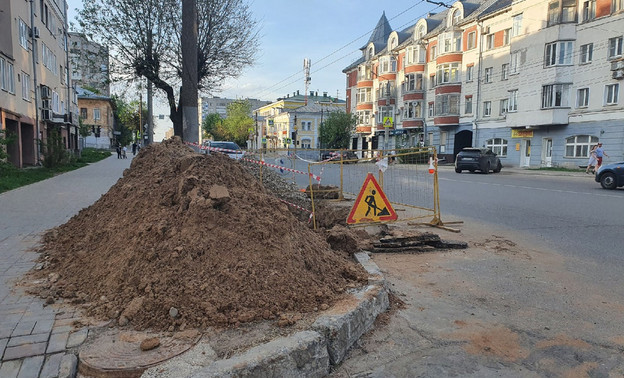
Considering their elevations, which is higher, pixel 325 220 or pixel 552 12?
pixel 552 12

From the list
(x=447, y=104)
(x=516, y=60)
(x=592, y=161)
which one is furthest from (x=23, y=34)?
(x=447, y=104)

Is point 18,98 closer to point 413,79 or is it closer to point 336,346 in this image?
point 336,346

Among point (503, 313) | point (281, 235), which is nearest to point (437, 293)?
point (503, 313)

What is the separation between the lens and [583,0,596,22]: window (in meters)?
27.3

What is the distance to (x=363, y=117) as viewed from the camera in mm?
55562

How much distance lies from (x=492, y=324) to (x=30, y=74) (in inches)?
1096

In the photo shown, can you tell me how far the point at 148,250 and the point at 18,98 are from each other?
2238 cm

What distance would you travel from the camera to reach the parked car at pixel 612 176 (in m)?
15.2

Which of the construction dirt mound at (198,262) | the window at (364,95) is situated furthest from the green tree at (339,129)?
the construction dirt mound at (198,262)

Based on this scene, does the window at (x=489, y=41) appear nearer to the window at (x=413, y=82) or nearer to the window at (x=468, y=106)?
the window at (x=468, y=106)

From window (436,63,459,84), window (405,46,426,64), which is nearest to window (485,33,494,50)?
window (436,63,459,84)

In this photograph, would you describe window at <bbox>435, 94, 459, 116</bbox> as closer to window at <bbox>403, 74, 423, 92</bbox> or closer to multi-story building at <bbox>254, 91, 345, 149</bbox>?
window at <bbox>403, 74, 423, 92</bbox>

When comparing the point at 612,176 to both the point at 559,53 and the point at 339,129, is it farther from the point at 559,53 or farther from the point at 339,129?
the point at 339,129

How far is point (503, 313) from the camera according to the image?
3.87 metres
